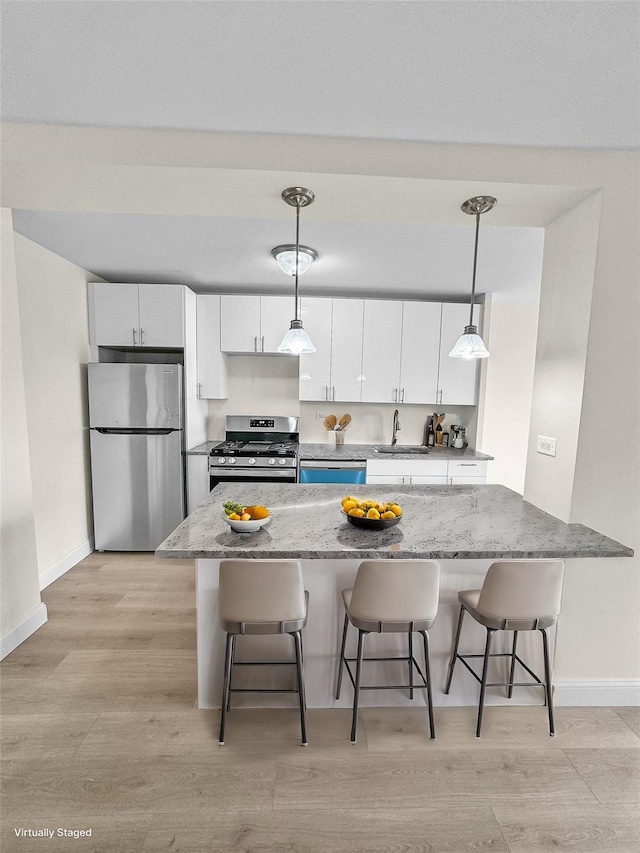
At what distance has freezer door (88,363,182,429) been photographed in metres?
3.70

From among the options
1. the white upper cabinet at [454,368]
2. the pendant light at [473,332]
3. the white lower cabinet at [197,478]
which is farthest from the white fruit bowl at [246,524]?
the white upper cabinet at [454,368]

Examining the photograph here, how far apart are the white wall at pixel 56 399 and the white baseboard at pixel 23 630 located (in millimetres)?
567

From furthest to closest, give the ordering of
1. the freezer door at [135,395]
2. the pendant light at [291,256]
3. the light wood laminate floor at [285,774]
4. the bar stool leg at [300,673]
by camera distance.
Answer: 1. the freezer door at [135,395]
2. the pendant light at [291,256]
3. the bar stool leg at [300,673]
4. the light wood laminate floor at [285,774]


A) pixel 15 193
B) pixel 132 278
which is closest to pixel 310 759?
pixel 15 193

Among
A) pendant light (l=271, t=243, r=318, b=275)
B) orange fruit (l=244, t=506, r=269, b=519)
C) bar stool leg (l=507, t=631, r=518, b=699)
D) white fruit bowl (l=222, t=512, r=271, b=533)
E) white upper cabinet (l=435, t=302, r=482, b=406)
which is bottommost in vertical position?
bar stool leg (l=507, t=631, r=518, b=699)

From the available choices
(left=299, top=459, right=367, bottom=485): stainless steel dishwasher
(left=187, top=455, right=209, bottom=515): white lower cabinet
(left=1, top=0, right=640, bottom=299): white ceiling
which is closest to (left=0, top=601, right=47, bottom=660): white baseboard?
(left=187, top=455, right=209, bottom=515): white lower cabinet

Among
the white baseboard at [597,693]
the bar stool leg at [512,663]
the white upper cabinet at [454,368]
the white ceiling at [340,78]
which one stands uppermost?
the white ceiling at [340,78]

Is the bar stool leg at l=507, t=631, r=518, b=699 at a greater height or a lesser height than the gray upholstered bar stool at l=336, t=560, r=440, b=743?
lesser

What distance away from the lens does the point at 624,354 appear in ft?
6.49

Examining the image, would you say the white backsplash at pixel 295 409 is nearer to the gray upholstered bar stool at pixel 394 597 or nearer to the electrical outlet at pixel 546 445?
the electrical outlet at pixel 546 445

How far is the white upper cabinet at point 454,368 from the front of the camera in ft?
14.0

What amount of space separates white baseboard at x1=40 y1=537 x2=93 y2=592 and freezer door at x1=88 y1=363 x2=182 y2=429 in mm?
1119

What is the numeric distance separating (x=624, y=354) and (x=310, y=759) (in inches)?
91.5

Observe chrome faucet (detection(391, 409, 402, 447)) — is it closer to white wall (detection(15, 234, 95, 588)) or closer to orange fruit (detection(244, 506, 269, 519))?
orange fruit (detection(244, 506, 269, 519))
